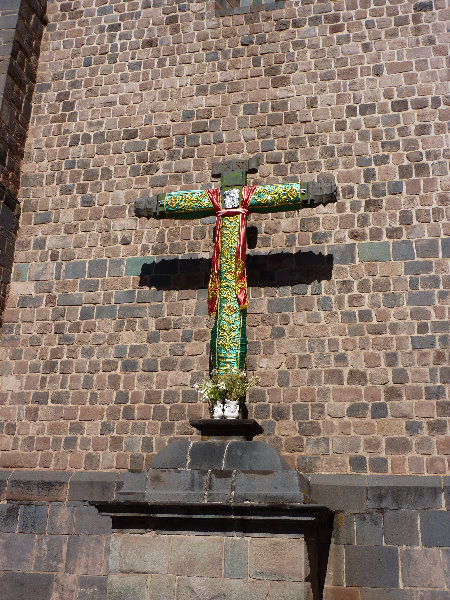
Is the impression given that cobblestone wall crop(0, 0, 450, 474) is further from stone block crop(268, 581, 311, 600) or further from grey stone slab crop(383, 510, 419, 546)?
stone block crop(268, 581, 311, 600)

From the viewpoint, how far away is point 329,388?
7.99 meters

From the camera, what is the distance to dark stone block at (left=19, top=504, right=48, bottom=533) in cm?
805

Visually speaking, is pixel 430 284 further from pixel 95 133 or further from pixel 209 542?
pixel 95 133

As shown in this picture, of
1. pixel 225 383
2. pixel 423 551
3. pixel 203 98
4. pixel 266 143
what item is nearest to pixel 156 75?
pixel 203 98

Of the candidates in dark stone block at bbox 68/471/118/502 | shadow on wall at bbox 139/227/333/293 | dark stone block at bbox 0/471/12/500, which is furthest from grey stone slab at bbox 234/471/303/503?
dark stone block at bbox 0/471/12/500

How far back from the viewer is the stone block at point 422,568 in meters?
6.90

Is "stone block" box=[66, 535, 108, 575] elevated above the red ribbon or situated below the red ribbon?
below

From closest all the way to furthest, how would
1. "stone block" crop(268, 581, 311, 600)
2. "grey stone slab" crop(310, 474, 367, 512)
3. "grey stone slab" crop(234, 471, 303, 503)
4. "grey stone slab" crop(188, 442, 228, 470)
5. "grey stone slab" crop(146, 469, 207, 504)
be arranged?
"stone block" crop(268, 581, 311, 600), "grey stone slab" crop(234, 471, 303, 503), "grey stone slab" crop(146, 469, 207, 504), "grey stone slab" crop(188, 442, 228, 470), "grey stone slab" crop(310, 474, 367, 512)

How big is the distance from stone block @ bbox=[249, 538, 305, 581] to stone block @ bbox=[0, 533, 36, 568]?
315cm

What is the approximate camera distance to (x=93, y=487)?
8.09 metres

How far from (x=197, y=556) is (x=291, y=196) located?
3919 millimetres

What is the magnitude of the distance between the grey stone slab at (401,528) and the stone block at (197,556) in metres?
1.98

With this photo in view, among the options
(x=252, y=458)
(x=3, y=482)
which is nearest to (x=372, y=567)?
(x=252, y=458)

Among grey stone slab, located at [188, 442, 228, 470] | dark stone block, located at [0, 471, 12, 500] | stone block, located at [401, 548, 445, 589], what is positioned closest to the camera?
grey stone slab, located at [188, 442, 228, 470]
